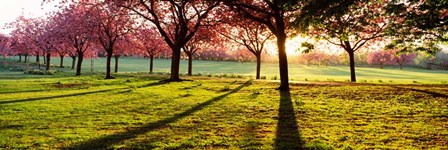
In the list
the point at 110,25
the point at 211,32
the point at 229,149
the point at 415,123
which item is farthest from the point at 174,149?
the point at 110,25

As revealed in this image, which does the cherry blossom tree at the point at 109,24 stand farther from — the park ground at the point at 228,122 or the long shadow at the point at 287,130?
the long shadow at the point at 287,130

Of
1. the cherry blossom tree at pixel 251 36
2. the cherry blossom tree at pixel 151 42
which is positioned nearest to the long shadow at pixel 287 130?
the cherry blossom tree at pixel 251 36

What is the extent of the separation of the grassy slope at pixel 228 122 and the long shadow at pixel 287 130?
26mm

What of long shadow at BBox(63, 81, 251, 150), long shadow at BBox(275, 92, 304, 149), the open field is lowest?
long shadow at BBox(63, 81, 251, 150)

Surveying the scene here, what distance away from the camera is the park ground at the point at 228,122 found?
32.1ft

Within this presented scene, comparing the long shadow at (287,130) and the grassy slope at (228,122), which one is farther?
the grassy slope at (228,122)

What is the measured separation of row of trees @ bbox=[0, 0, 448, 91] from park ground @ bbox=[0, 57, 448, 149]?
4223 millimetres

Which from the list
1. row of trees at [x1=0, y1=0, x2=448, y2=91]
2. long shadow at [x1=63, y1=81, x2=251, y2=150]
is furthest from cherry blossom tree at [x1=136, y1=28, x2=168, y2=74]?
long shadow at [x1=63, y1=81, x2=251, y2=150]

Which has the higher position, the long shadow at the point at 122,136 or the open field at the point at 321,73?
the open field at the point at 321,73

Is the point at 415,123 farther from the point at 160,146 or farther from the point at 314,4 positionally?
the point at 160,146

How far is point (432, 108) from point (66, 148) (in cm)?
1438

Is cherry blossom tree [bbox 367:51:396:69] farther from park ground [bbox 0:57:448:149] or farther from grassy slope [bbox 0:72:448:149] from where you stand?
grassy slope [bbox 0:72:448:149]

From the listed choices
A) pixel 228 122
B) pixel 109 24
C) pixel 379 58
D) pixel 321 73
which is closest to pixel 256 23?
pixel 109 24

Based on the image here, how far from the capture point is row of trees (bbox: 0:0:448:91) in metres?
18.9
